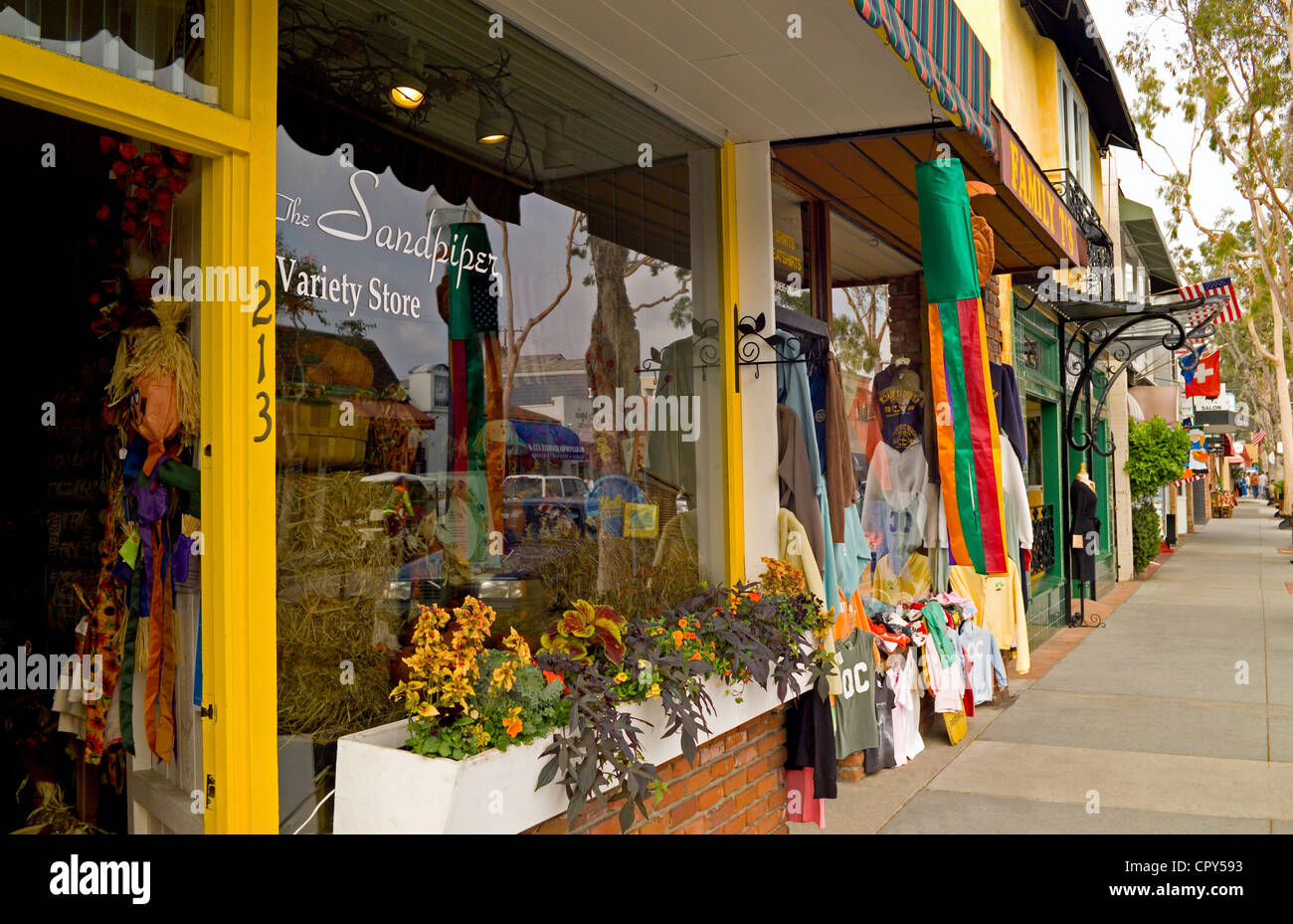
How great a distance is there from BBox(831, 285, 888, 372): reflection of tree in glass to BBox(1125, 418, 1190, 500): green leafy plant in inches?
452

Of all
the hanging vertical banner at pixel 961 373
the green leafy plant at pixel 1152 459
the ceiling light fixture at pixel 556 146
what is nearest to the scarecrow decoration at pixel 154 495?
the ceiling light fixture at pixel 556 146

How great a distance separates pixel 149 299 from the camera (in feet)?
9.52

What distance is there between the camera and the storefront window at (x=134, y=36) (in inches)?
85.9

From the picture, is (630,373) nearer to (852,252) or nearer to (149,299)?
(149,299)

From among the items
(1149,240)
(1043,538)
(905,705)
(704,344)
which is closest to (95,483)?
(704,344)

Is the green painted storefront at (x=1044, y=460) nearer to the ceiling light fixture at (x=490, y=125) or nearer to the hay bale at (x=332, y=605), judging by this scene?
the ceiling light fixture at (x=490, y=125)

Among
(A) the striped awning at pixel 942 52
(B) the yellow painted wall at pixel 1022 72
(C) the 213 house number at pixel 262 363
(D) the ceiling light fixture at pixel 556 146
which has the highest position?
(B) the yellow painted wall at pixel 1022 72

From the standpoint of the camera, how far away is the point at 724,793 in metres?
4.33

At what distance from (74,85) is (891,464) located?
6.05 meters

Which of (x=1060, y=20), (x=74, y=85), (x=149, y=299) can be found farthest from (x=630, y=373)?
(x=1060, y=20)

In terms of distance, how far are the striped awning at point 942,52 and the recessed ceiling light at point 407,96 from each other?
4.55 feet

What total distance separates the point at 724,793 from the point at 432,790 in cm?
198

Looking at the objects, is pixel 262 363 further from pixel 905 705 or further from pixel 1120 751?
pixel 1120 751

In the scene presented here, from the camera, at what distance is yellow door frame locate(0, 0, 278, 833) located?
2.51 metres
